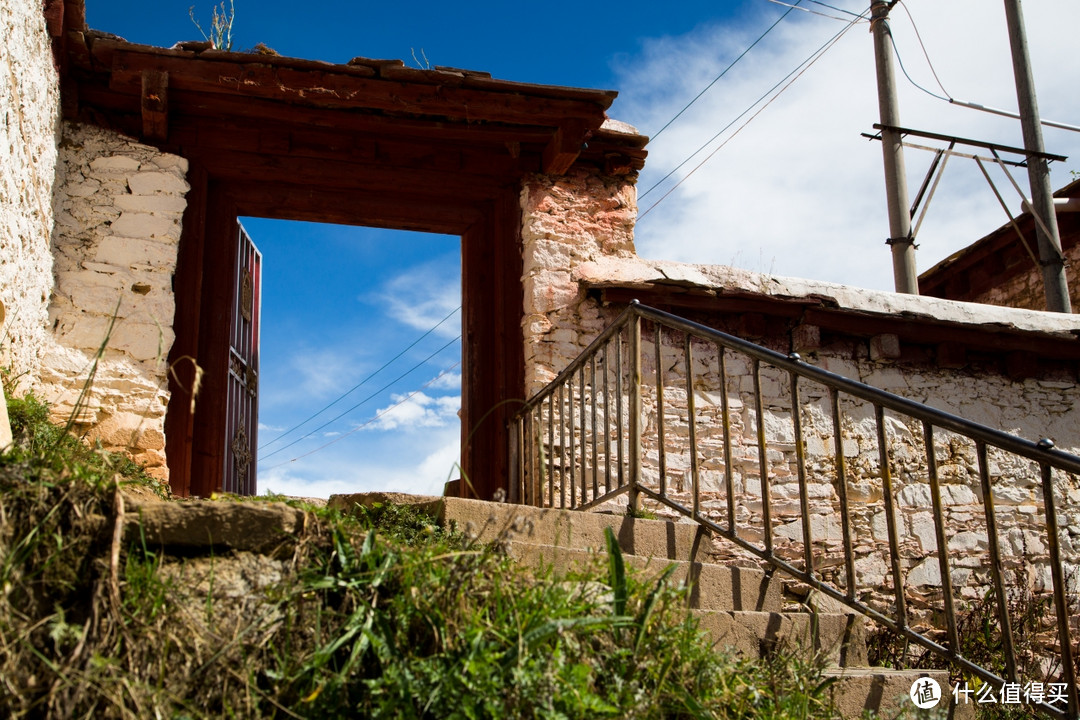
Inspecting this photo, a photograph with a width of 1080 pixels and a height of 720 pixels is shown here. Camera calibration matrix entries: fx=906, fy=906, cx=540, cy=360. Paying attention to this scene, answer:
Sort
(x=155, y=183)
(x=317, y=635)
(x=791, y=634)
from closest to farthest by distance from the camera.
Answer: (x=317, y=635) → (x=791, y=634) → (x=155, y=183)

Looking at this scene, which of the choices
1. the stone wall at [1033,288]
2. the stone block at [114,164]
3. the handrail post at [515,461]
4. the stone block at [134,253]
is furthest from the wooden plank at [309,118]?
the stone wall at [1033,288]

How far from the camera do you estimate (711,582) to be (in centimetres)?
326

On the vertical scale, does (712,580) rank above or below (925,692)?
above

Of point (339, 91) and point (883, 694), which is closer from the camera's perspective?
point (883, 694)

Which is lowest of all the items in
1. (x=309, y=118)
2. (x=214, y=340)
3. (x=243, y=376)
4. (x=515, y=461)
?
(x=515, y=461)

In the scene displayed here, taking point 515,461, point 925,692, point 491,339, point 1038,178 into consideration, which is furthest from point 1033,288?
point 925,692

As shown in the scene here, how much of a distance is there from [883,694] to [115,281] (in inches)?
177

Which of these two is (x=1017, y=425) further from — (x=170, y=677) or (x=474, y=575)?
(x=170, y=677)

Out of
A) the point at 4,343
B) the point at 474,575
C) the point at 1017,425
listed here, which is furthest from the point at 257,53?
the point at 1017,425

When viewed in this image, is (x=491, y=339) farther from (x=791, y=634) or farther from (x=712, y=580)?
(x=791, y=634)

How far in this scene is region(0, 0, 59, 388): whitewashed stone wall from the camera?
4.23 m

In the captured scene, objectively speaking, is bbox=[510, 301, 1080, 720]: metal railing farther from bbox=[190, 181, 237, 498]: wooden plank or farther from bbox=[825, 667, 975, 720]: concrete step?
bbox=[190, 181, 237, 498]: wooden plank

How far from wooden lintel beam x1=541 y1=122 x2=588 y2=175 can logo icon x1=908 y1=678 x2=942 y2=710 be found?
3.87 meters

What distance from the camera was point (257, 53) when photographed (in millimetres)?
5266
